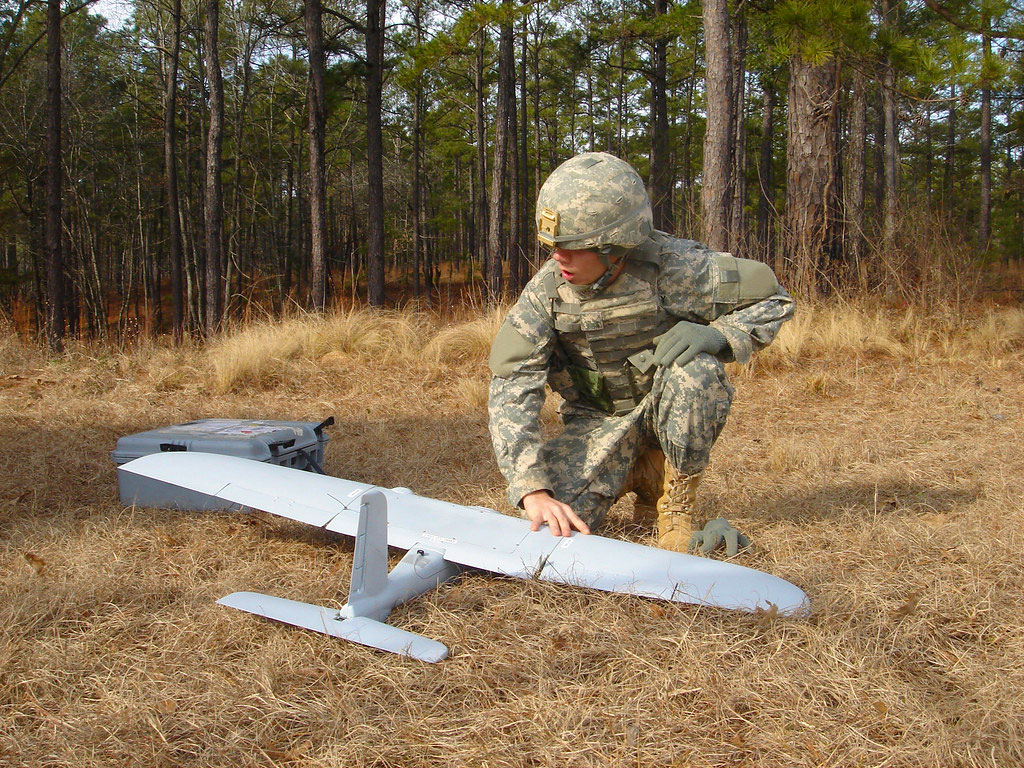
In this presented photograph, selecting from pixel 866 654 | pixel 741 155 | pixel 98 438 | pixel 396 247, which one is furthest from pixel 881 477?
pixel 396 247

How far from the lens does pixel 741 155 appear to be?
62.1 feet

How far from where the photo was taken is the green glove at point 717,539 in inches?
97.7

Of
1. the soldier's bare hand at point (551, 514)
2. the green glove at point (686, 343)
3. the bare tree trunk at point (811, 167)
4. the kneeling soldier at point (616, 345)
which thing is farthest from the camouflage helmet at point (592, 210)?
the bare tree trunk at point (811, 167)

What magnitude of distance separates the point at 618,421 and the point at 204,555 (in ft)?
5.13

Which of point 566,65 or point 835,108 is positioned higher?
point 566,65

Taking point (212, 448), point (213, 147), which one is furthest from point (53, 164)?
point (212, 448)

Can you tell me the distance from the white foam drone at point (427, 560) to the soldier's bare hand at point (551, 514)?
0.03 meters

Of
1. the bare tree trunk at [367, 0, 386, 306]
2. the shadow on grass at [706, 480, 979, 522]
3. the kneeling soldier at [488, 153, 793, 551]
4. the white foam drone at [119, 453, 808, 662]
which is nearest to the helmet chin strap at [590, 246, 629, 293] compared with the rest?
the kneeling soldier at [488, 153, 793, 551]

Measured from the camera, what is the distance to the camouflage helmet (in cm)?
228

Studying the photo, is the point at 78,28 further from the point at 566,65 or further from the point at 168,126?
the point at 566,65

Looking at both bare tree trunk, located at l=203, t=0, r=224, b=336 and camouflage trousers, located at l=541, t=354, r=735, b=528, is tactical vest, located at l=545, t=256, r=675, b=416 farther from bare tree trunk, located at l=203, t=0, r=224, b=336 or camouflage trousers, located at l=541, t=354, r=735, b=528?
bare tree trunk, located at l=203, t=0, r=224, b=336

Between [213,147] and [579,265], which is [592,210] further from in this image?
[213,147]

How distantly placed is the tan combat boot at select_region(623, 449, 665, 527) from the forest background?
4610mm

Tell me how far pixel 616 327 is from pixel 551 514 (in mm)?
659
